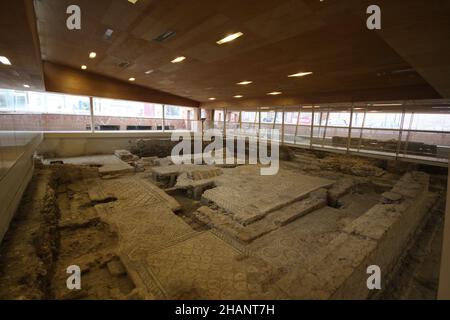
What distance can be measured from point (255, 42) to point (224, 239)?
148 inches

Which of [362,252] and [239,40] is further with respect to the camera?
[239,40]

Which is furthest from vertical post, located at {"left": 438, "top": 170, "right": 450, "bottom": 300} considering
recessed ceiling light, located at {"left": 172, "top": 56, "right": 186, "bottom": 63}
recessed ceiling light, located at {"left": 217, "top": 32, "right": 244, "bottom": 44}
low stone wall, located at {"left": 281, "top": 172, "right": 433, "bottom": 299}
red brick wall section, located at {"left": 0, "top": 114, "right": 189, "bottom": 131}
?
red brick wall section, located at {"left": 0, "top": 114, "right": 189, "bottom": 131}

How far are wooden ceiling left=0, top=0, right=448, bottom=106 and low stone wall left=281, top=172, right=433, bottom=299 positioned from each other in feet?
8.41

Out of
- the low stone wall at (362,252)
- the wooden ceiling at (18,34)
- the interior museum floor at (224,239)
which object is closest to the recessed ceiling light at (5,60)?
the wooden ceiling at (18,34)

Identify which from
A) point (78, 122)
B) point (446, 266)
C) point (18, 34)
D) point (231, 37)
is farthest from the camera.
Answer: point (78, 122)

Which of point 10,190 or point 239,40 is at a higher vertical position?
point 239,40

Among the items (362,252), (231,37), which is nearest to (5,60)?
(231,37)

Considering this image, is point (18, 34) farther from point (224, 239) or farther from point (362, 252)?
point (362, 252)

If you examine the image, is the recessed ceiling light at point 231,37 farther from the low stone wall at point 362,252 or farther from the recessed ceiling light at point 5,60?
the recessed ceiling light at point 5,60

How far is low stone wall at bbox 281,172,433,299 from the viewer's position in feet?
6.63

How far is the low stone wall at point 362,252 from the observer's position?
202cm

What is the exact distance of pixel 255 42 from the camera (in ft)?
12.5

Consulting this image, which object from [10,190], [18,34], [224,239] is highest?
[18,34]
